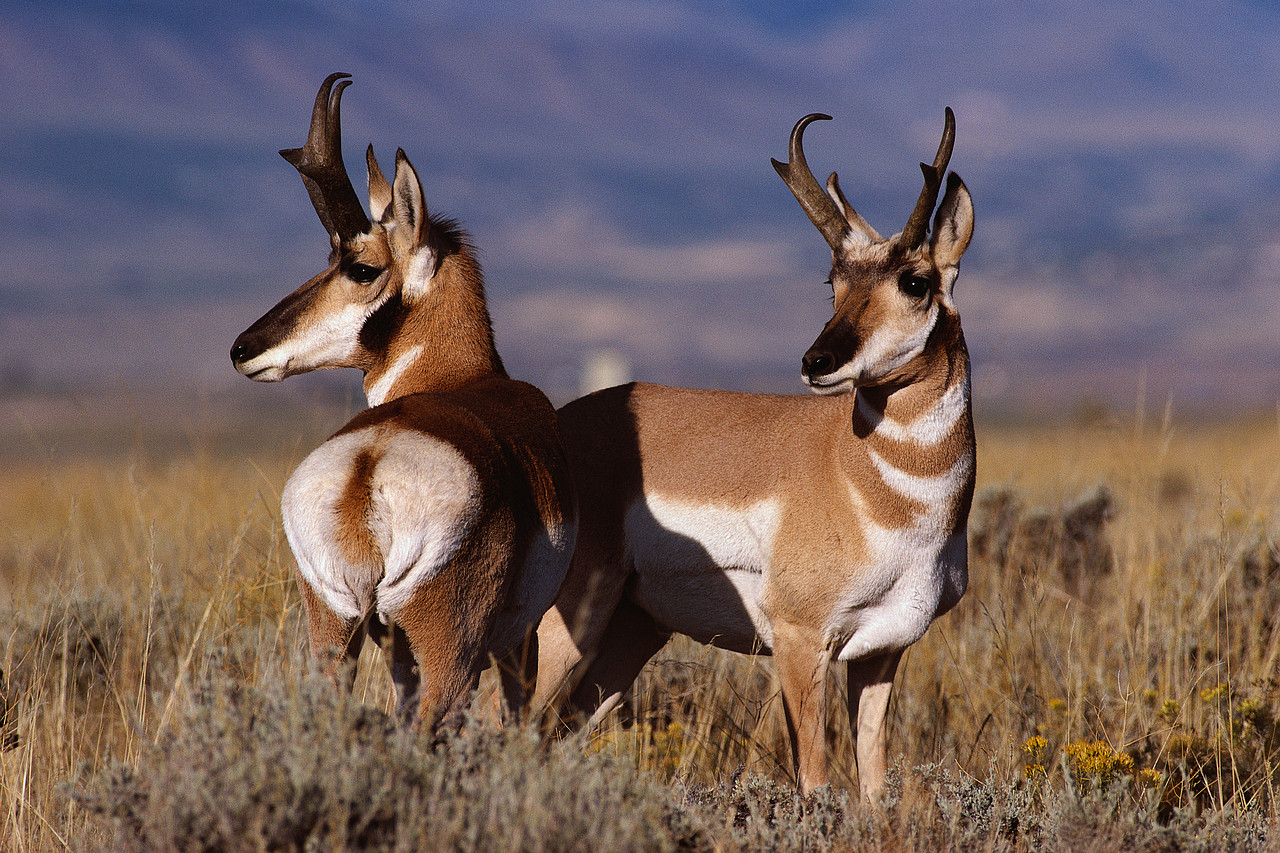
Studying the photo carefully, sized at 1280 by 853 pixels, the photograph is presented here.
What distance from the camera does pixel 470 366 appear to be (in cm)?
459

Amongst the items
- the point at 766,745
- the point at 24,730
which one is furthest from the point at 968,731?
the point at 24,730

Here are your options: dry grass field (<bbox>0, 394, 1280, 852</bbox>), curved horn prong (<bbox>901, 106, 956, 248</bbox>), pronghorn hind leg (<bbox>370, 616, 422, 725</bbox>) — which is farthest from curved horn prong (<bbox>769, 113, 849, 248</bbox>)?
pronghorn hind leg (<bbox>370, 616, 422, 725</bbox>)

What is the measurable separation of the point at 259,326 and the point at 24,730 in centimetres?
230

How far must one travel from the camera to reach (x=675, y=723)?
5527 millimetres

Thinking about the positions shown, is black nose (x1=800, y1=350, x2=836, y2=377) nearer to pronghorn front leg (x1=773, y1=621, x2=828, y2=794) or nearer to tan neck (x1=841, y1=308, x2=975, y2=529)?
tan neck (x1=841, y1=308, x2=975, y2=529)

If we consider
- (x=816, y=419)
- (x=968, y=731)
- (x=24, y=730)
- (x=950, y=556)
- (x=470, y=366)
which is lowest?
(x=968, y=731)

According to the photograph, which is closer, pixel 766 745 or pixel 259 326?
pixel 259 326

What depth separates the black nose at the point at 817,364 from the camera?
4.34m

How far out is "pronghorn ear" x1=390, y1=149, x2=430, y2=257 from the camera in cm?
454

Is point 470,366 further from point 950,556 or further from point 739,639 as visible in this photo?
point 950,556

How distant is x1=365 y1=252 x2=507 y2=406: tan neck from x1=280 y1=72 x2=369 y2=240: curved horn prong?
43 centimetres

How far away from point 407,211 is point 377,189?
0.65 metres

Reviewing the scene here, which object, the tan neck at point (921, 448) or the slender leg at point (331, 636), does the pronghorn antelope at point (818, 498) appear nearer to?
the tan neck at point (921, 448)

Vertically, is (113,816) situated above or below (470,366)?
below
